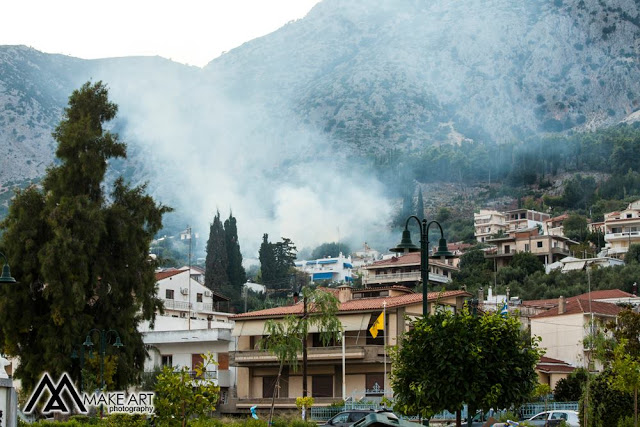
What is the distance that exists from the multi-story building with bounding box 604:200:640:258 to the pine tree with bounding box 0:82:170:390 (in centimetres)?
9763

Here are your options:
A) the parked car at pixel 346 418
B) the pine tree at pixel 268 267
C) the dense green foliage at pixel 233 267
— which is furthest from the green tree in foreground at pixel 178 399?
the pine tree at pixel 268 267

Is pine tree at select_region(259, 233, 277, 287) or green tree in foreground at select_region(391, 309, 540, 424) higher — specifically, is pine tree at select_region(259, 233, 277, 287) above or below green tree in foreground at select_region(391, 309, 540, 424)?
above

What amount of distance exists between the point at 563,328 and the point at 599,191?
390ft

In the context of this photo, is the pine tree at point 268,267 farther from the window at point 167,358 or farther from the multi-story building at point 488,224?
the window at point 167,358

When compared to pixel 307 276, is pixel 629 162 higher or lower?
higher

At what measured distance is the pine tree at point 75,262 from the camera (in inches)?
1406

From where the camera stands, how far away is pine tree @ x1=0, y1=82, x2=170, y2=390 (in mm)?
35719

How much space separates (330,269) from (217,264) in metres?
38.3

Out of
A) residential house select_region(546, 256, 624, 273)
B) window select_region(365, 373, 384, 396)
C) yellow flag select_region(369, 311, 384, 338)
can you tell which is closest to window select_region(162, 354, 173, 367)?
window select_region(365, 373, 384, 396)

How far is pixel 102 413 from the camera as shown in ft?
103

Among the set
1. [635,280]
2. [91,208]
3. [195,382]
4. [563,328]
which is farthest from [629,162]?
[195,382]

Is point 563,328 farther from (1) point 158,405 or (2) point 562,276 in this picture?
(1) point 158,405

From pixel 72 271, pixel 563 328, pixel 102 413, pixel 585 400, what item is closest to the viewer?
pixel 585 400

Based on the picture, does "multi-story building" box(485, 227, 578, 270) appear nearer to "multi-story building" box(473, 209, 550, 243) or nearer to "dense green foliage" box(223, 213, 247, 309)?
"multi-story building" box(473, 209, 550, 243)
